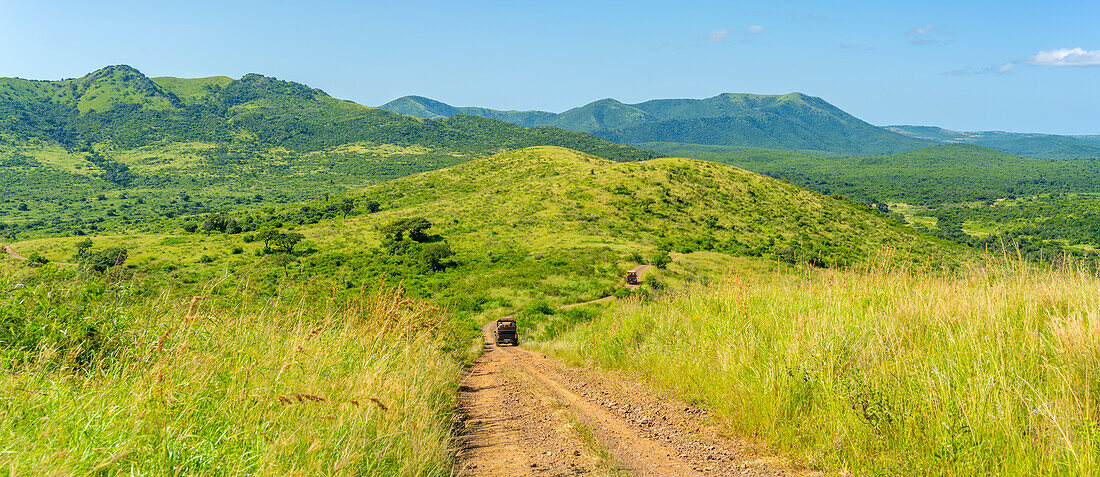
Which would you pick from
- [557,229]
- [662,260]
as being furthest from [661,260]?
[557,229]

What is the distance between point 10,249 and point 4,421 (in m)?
84.1

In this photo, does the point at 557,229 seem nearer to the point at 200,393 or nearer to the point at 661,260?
the point at 661,260

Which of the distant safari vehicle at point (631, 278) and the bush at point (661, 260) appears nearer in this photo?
the distant safari vehicle at point (631, 278)

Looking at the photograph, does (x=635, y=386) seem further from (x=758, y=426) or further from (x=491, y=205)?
(x=491, y=205)

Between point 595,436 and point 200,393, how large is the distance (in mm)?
3269

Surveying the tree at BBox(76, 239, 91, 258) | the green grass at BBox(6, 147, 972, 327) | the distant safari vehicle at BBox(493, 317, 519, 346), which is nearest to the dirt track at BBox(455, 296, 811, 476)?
the distant safari vehicle at BBox(493, 317, 519, 346)

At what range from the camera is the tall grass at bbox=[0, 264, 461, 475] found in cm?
290

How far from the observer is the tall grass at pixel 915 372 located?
3.53 meters

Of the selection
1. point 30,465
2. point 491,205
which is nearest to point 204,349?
point 30,465

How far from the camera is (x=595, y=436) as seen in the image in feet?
17.6

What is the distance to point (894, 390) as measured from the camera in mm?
4336

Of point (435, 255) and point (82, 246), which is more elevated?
point (82, 246)

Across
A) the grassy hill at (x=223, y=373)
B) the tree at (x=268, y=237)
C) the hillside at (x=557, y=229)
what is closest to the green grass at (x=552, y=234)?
the hillside at (x=557, y=229)

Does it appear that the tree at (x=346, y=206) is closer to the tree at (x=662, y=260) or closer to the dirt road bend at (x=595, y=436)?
the tree at (x=662, y=260)
